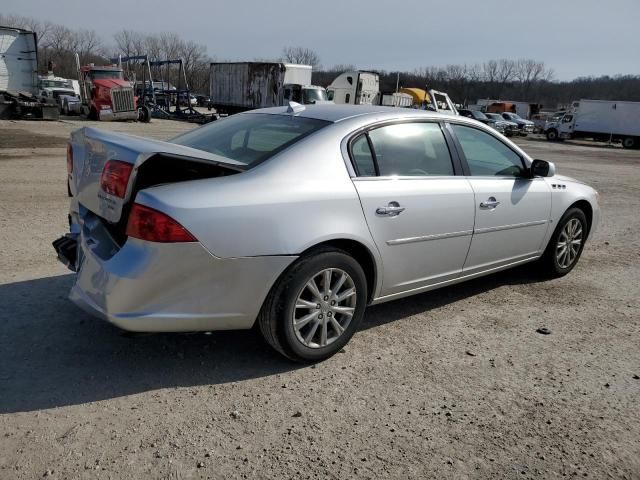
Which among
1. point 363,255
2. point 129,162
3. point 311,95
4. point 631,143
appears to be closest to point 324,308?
point 363,255

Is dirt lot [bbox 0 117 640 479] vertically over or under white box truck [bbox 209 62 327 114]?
under

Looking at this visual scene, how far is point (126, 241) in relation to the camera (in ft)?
9.16

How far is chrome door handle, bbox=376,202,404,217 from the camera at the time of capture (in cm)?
340

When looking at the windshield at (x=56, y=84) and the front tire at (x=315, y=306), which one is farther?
the windshield at (x=56, y=84)

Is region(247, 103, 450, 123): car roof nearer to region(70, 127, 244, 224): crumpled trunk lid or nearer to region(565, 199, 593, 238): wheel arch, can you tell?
region(70, 127, 244, 224): crumpled trunk lid

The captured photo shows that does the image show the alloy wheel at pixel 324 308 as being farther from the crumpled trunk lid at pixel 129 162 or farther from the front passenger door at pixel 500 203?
the front passenger door at pixel 500 203

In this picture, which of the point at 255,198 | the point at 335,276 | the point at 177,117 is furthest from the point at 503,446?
the point at 177,117

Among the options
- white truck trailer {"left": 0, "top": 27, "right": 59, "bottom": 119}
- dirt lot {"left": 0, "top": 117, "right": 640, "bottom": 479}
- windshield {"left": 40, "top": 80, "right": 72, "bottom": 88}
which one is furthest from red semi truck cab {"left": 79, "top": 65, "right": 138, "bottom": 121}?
dirt lot {"left": 0, "top": 117, "right": 640, "bottom": 479}

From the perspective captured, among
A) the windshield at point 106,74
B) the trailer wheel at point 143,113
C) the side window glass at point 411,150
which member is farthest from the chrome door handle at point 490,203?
the windshield at point 106,74

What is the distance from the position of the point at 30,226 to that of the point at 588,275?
20.1 feet

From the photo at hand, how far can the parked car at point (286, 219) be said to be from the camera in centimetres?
274

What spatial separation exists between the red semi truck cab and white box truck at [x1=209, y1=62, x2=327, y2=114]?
24.8ft

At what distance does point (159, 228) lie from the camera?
104 inches

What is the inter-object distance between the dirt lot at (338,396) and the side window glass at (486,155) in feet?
3.74
